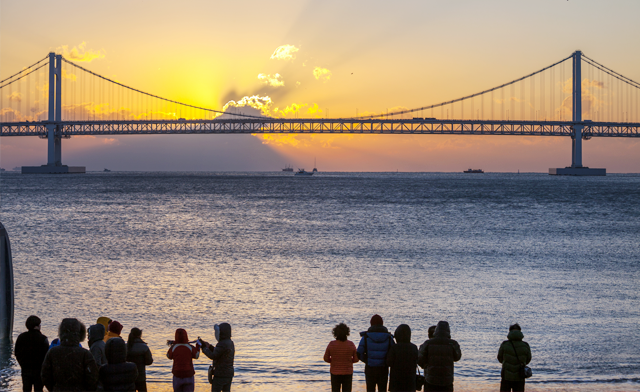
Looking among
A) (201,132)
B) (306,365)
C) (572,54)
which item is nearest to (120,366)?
(306,365)

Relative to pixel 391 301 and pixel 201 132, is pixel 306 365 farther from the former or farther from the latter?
pixel 201 132

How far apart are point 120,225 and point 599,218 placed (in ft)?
108

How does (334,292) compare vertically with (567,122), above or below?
below

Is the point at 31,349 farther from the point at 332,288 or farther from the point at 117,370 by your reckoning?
the point at 332,288

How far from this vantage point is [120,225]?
38.5m

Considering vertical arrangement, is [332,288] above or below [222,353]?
below

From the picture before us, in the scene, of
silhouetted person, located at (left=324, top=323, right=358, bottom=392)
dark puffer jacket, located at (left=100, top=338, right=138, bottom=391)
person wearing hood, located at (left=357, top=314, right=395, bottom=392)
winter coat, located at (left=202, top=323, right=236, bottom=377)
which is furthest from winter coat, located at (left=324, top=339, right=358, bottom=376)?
dark puffer jacket, located at (left=100, top=338, right=138, bottom=391)

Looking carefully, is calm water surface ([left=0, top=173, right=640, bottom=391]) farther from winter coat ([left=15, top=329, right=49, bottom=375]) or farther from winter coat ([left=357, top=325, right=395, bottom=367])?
winter coat ([left=357, top=325, right=395, bottom=367])

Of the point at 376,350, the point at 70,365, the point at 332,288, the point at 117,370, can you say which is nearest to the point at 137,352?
the point at 117,370

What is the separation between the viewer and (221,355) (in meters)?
6.31

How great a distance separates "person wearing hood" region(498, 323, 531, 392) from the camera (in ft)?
20.6

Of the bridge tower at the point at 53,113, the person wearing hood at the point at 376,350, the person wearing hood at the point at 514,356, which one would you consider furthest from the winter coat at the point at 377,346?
the bridge tower at the point at 53,113

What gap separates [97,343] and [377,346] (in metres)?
2.57

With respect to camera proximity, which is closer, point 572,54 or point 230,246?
point 230,246
